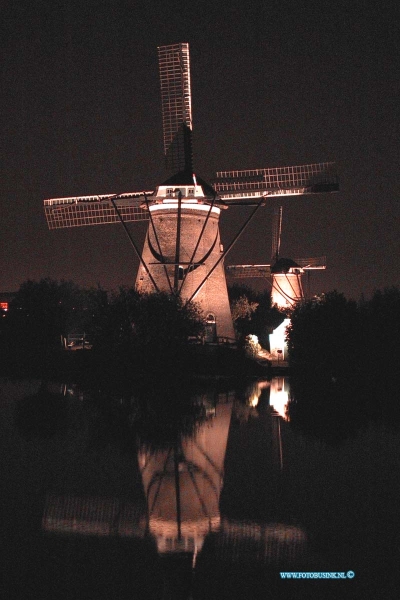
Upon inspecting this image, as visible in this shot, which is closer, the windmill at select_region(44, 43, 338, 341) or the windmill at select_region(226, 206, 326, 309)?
the windmill at select_region(44, 43, 338, 341)

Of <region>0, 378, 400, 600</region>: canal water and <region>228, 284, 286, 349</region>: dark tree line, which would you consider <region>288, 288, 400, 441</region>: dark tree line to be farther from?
<region>228, 284, 286, 349</region>: dark tree line

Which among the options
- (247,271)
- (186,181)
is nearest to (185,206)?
(186,181)

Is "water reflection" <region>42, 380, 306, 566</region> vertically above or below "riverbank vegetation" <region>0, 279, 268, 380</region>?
below

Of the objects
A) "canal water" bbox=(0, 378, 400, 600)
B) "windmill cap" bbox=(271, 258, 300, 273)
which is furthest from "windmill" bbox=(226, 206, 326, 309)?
"canal water" bbox=(0, 378, 400, 600)

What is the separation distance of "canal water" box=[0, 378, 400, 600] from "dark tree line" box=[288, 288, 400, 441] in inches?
386

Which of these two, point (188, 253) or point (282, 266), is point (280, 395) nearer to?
point (188, 253)

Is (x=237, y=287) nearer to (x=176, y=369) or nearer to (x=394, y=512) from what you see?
(x=176, y=369)

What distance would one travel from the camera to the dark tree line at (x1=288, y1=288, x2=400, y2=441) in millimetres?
39094

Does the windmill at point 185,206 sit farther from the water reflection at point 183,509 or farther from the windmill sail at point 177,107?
the water reflection at point 183,509

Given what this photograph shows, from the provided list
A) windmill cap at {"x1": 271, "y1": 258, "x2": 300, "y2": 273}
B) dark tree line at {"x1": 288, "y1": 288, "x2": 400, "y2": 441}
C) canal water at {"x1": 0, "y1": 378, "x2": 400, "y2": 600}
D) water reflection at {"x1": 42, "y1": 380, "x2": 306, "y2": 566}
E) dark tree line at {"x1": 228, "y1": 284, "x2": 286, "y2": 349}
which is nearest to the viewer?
canal water at {"x1": 0, "y1": 378, "x2": 400, "y2": 600}

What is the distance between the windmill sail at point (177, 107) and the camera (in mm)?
46688

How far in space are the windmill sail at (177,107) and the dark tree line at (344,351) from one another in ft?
37.0

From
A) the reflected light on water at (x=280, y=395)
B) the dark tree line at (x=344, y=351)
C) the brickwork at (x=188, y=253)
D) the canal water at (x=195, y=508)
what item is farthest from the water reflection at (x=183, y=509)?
the brickwork at (x=188, y=253)

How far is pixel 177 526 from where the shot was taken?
1588cm
